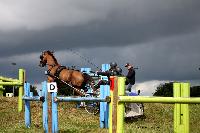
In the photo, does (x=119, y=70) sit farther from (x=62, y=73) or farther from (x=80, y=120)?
(x=62, y=73)

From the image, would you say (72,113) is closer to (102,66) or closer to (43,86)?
(102,66)

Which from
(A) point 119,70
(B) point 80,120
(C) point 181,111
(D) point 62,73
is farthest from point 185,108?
(D) point 62,73

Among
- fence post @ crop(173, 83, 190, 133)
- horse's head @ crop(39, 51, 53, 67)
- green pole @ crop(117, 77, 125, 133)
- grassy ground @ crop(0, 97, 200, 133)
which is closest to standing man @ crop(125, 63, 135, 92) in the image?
grassy ground @ crop(0, 97, 200, 133)

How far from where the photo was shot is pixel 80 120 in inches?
637

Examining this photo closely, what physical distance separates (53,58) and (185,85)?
14.6 metres

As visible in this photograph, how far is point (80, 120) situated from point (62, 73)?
5.93 m

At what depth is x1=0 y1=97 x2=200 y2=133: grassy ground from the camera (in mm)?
13044

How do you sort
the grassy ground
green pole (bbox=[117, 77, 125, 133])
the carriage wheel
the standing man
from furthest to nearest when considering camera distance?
the standing man < the carriage wheel < the grassy ground < green pole (bbox=[117, 77, 125, 133])

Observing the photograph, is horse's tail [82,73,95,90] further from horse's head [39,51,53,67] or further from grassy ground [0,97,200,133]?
horse's head [39,51,53,67]

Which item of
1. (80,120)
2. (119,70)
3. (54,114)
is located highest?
(119,70)

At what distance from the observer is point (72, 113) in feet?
58.7

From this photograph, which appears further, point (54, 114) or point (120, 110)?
point (54, 114)

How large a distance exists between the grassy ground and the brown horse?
1.10 meters

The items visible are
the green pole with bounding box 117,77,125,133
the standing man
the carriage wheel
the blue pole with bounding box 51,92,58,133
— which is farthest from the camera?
the standing man
